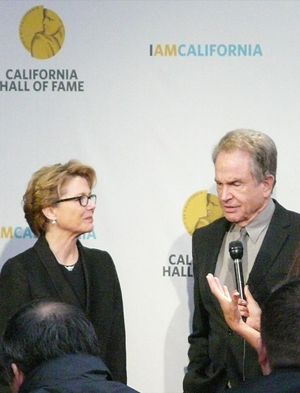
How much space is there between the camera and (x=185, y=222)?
470 centimetres

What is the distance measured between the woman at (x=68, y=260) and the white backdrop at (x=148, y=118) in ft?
1.55

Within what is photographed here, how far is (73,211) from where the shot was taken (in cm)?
419

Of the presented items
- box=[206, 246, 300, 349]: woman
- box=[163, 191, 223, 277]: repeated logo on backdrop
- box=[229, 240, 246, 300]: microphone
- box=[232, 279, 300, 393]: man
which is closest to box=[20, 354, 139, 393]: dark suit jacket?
box=[232, 279, 300, 393]: man

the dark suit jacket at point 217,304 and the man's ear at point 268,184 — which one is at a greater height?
the man's ear at point 268,184

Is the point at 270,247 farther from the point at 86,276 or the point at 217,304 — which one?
the point at 86,276

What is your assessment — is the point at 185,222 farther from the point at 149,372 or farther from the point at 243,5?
the point at 243,5

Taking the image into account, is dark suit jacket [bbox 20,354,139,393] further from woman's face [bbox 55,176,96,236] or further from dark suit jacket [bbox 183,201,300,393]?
woman's face [bbox 55,176,96,236]

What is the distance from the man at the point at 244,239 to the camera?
3947 millimetres

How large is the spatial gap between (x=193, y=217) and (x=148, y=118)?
0.51 meters

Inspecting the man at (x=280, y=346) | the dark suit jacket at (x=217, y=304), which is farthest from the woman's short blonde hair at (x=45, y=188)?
the man at (x=280, y=346)

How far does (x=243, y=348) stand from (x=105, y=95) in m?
1.45

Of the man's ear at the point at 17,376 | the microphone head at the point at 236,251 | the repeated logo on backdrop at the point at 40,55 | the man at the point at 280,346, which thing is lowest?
the man's ear at the point at 17,376

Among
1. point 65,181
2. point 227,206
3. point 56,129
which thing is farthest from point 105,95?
point 227,206

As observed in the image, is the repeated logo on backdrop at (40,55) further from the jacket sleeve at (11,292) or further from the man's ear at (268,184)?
the man's ear at (268,184)
